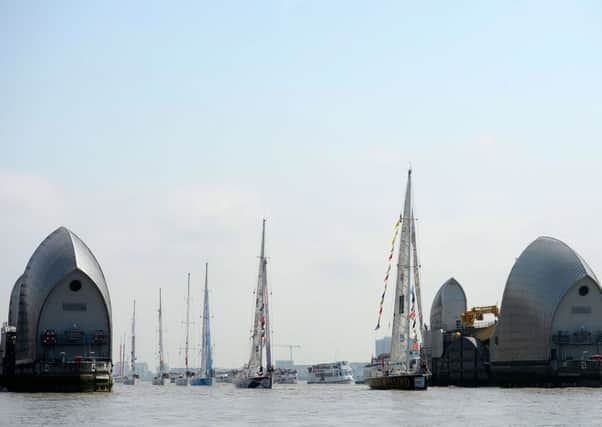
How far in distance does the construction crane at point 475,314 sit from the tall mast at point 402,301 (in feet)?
178

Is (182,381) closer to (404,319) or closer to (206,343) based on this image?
(206,343)

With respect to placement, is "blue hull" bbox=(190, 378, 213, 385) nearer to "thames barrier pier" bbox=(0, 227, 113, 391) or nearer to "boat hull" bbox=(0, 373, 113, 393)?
"thames barrier pier" bbox=(0, 227, 113, 391)

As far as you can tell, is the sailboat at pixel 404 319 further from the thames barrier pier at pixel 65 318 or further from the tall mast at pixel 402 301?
the thames barrier pier at pixel 65 318

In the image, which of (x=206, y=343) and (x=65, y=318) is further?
(x=206, y=343)

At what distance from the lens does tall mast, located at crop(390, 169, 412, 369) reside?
98000 millimetres

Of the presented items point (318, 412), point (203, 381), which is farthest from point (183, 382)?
point (318, 412)

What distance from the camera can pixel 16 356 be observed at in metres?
109

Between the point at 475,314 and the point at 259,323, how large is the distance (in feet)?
111

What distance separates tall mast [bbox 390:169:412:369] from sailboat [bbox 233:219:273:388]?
31478 mm

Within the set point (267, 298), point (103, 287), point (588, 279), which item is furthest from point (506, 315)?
point (103, 287)

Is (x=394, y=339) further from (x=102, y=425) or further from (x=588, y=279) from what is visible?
(x=102, y=425)

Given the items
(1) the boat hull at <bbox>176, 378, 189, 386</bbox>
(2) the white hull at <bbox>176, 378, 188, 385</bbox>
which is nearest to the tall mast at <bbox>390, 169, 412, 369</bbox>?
(1) the boat hull at <bbox>176, 378, 189, 386</bbox>

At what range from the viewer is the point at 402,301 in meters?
98.5

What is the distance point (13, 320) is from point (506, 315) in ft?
174
